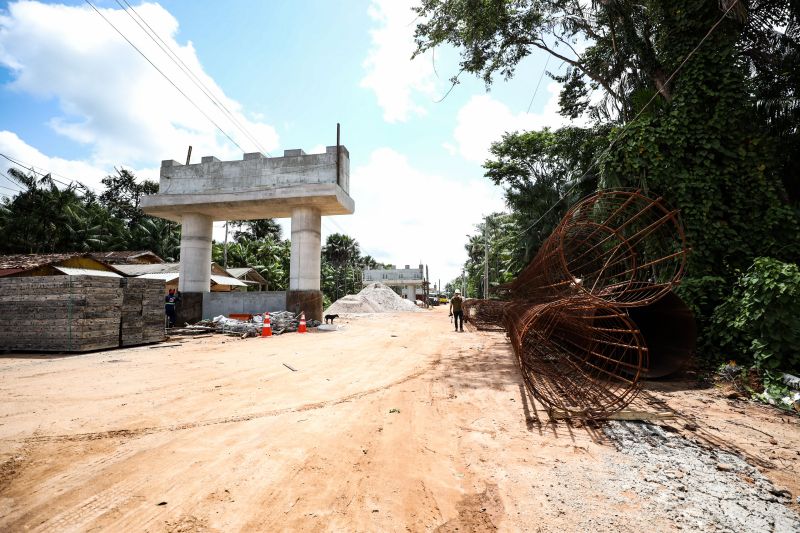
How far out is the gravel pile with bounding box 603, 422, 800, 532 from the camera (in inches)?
95.3

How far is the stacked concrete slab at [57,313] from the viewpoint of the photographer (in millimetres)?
9320

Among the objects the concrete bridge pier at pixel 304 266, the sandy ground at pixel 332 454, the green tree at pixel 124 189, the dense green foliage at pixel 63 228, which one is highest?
the green tree at pixel 124 189

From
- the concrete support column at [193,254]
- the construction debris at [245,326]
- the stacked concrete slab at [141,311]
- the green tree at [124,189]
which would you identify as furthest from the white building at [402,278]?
the stacked concrete slab at [141,311]

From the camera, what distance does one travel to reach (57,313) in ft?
31.0

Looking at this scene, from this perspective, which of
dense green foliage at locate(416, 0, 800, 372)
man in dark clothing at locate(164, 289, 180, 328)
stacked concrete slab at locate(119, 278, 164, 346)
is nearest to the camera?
dense green foliage at locate(416, 0, 800, 372)

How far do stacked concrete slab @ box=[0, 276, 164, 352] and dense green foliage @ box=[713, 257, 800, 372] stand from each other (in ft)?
50.0

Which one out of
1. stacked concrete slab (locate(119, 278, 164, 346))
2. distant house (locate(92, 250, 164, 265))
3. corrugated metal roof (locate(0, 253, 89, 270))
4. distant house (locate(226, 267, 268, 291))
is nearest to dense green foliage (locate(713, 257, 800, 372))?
stacked concrete slab (locate(119, 278, 164, 346))

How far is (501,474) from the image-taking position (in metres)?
3.04

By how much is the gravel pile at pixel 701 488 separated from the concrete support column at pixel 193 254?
60.6ft

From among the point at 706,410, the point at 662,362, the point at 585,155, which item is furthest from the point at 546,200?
the point at 706,410

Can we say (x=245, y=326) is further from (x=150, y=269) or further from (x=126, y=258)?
(x=126, y=258)

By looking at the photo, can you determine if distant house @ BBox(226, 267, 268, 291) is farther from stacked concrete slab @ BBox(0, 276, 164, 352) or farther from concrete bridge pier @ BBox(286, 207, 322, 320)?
stacked concrete slab @ BBox(0, 276, 164, 352)

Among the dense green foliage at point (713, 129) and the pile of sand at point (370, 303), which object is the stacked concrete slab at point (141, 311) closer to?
the dense green foliage at point (713, 129)

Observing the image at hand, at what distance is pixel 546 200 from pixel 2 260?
101 ft
